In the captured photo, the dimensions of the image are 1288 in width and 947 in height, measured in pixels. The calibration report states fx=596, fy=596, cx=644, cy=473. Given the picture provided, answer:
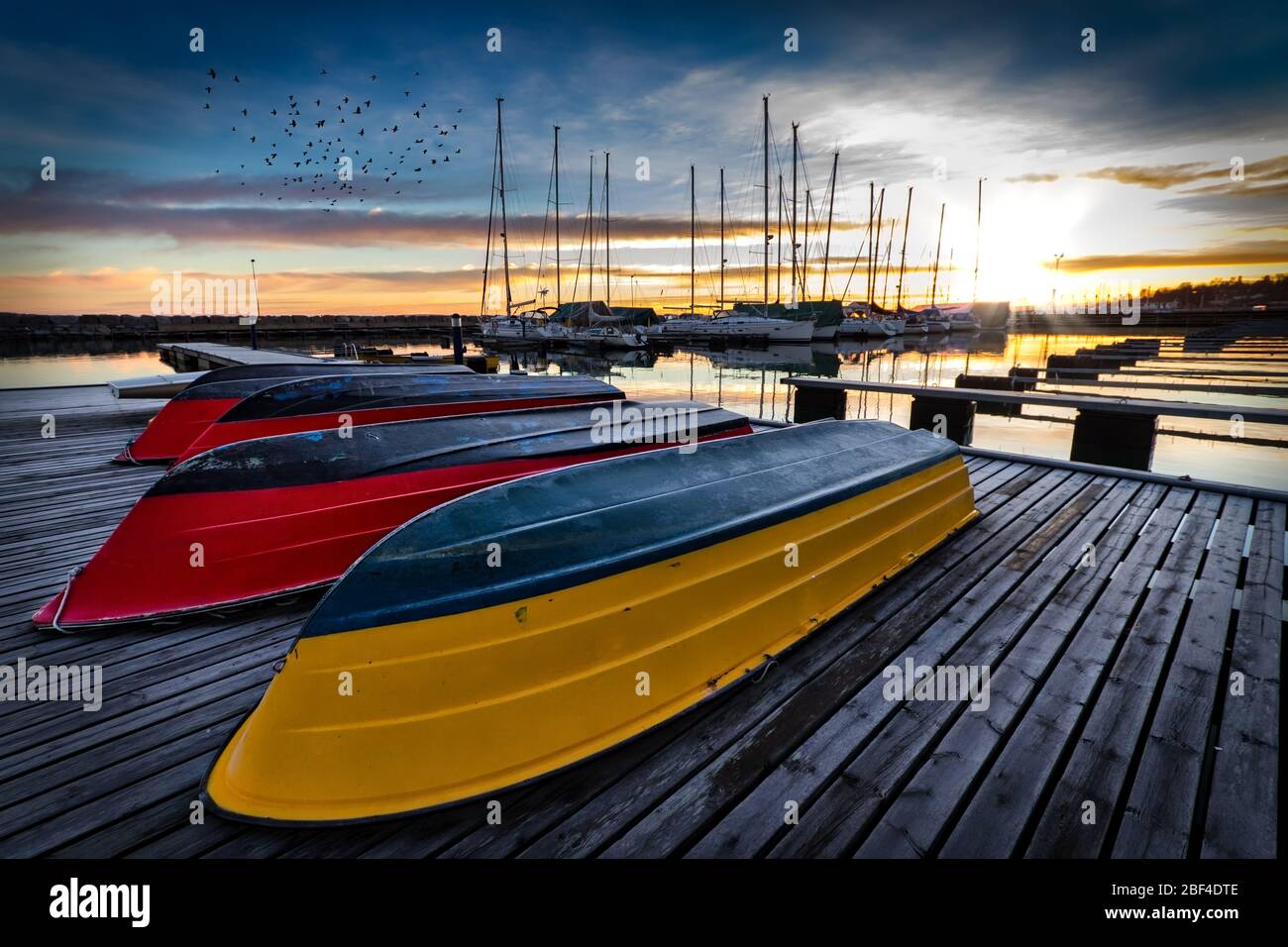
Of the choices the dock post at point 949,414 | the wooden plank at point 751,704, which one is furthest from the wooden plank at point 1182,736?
the dock post at point 949,414

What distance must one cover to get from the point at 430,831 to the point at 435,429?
3.27m

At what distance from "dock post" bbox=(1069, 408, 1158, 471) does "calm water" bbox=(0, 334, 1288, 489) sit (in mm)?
5357

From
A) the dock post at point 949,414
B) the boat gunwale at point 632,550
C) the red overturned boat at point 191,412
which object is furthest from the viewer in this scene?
the dock post at point 949,414

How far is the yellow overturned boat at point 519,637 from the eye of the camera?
2023 mm

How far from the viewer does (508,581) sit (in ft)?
7.22

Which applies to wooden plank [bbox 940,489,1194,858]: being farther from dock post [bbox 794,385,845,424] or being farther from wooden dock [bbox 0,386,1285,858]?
dock post [bbox 794,385,845,424]

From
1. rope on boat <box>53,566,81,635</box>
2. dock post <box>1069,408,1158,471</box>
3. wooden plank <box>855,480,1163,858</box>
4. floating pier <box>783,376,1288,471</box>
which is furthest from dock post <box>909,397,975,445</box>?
rope on boat <box>53,566,81,635</box>

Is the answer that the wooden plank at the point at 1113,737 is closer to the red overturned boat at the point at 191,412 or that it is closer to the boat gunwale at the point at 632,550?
the boat gunwale at the point at 632,550

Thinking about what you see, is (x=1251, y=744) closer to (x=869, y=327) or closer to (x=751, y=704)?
(x=751, y=704)

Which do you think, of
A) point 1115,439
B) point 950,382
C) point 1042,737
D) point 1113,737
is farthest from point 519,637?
point 950,382

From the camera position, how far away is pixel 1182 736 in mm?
2471

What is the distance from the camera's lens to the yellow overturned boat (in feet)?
6.64

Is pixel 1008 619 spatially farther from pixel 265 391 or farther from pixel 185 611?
pixel 265 391

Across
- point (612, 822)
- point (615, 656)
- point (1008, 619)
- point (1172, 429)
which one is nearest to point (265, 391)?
point (615, 656)
